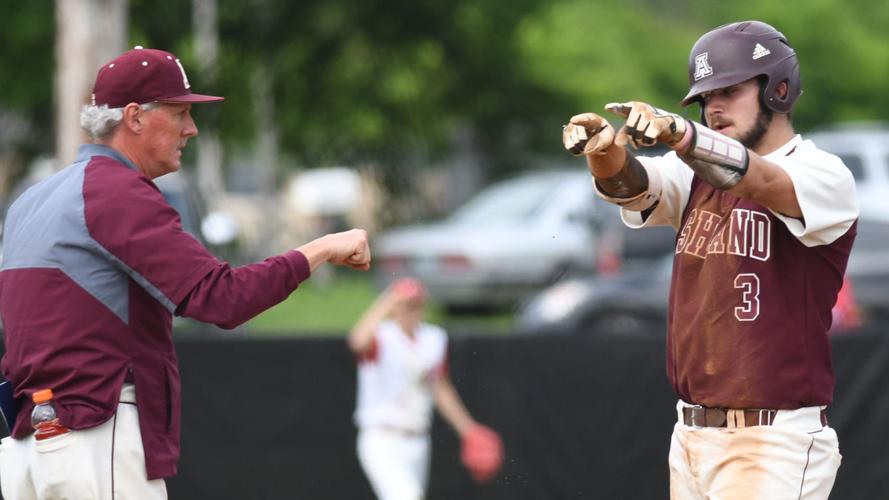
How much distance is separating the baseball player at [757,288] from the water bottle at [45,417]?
1780 mm

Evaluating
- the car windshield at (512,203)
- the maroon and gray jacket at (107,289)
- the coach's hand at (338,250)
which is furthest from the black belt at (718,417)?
the car windshield at (512,203)

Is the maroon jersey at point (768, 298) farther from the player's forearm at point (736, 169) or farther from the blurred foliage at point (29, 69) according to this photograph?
the blurred foliage at point (29, 69)

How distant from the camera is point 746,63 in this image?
185 inches

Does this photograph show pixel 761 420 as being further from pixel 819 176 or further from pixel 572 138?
pixel 572 138

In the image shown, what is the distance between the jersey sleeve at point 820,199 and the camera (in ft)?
14.8

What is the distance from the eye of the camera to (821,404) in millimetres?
4723

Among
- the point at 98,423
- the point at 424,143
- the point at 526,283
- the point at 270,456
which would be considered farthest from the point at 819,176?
the point at 424,143

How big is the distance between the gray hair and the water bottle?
822 mm

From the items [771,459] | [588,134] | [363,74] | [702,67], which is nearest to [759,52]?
[702,67]

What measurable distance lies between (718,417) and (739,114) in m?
0.98

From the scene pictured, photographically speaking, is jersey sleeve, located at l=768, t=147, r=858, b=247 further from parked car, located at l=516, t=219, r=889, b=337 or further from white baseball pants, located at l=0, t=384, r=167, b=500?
parked car, located at l=516, t=219, r=889, b=337

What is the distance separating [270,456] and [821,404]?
489 centimetres

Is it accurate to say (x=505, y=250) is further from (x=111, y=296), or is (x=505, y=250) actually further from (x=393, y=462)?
(x=111, y=296)

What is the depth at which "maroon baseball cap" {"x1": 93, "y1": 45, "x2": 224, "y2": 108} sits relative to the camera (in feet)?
15.0
